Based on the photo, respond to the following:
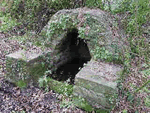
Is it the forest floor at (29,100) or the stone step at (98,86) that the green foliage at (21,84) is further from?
the stone step at (98,86)

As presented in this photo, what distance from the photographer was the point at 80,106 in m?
3.73

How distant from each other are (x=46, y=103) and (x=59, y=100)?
0.37 m

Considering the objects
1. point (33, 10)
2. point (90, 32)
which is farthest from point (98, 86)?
point (33, 10)

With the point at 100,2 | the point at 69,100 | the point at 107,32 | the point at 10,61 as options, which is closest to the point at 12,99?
the point at 10,61

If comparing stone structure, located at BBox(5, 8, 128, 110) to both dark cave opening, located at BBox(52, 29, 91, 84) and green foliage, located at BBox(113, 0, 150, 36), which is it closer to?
dark cave opening, located at BBox(52, 29, 91, 84)

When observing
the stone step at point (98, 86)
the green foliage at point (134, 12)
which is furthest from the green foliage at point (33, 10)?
the stone step at point (98, 86)

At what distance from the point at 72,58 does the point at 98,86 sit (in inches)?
134

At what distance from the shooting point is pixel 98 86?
3.32 meters

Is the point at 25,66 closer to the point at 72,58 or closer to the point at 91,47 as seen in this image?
the point at 91,47

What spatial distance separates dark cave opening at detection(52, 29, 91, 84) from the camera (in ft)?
17.1

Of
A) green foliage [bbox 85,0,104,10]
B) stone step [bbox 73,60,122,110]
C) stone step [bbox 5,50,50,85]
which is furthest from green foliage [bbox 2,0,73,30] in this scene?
stone step [bbox 73,60,122,110]

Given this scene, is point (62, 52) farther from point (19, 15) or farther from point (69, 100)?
point (19, 15)

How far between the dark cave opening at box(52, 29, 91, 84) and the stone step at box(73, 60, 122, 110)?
1.22 metres

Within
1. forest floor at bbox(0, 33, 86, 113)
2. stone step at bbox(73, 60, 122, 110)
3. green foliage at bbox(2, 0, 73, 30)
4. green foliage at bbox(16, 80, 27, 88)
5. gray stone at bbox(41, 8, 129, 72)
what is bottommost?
forest floor at bbox(0, 33, 86, 113)
